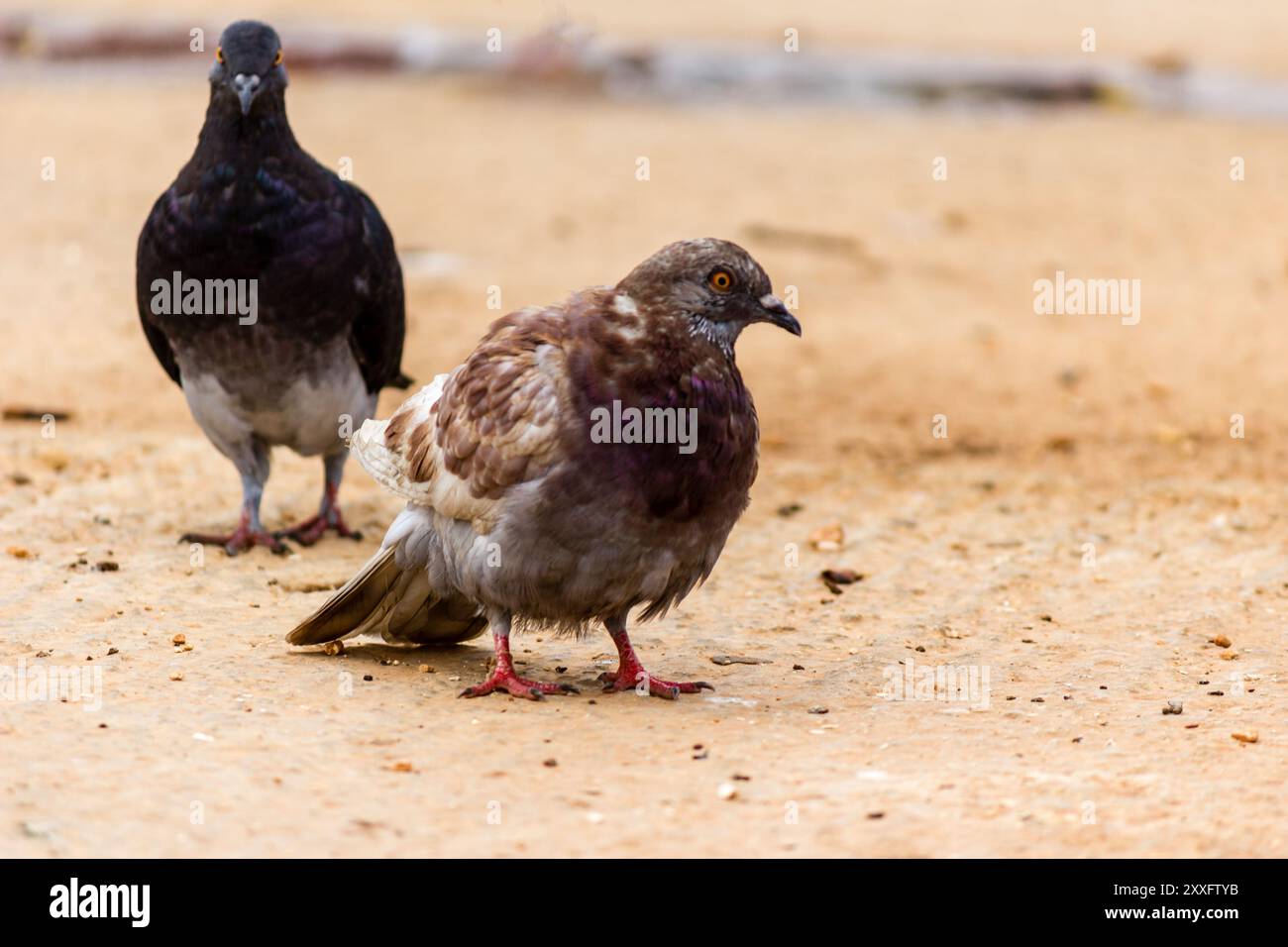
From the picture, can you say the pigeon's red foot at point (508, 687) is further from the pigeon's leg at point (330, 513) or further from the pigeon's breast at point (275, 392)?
the pigeon's leg at point (330, 513)

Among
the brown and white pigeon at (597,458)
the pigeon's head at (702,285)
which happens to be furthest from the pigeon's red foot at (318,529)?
the pigeon's head at (702,285)

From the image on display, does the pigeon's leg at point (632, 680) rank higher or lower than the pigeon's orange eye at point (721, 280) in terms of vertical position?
lower

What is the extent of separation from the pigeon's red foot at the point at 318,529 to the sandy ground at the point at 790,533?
189mm

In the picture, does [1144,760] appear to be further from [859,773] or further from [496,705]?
[496,705]

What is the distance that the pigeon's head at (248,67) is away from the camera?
7.03 m

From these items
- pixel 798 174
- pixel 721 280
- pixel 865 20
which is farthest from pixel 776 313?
pixel 865 20

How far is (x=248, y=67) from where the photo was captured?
278 inches

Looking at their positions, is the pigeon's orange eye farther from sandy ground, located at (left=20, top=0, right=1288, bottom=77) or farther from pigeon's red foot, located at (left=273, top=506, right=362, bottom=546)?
sandy ground, located at (left=20, top=0, right=1288, bottom=77)

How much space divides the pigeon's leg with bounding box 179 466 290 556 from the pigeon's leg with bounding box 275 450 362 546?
21 centimetres

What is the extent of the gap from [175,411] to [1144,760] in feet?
20.3

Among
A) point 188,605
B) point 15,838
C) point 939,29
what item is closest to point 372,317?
point 188,605

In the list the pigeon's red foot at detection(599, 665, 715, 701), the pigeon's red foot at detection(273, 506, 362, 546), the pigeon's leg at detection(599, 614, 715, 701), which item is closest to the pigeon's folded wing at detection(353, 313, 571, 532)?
the pigeon's leg at detection(599, 614, 715, 701)

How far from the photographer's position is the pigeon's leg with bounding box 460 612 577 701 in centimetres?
536

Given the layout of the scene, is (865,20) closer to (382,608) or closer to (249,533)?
(249,533)
